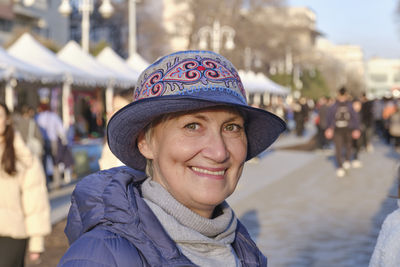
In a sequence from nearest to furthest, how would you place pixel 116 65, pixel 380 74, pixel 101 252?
pixel 101 252, pixel 116 65, pixel 380 74

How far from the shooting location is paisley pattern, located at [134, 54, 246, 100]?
198cm

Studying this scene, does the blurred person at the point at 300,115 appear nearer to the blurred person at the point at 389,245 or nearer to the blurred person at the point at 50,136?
the blurred person at the point at 50,136

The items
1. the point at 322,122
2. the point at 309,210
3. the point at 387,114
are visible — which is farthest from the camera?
the point at 387,114

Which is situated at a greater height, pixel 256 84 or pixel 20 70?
pixel 20 70

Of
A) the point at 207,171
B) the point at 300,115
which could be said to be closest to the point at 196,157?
the point at 207,171

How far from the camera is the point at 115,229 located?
1860 mm

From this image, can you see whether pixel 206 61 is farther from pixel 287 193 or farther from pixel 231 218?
pixel 287 193

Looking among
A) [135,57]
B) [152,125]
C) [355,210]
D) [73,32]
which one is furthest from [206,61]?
[73,32]

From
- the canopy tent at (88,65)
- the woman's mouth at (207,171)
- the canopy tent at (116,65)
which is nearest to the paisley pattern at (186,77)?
the woman's mouth at (207,171)

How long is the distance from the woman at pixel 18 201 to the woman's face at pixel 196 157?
251cm

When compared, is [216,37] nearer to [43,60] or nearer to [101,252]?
[43,60]

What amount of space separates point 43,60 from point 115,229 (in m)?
15.3

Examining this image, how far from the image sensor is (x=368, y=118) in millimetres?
23031

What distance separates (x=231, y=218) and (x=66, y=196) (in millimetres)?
10353
